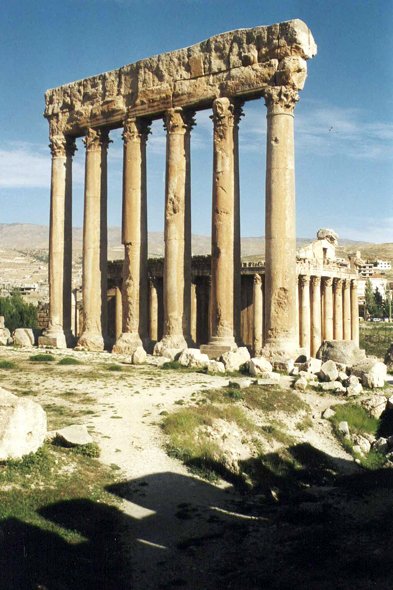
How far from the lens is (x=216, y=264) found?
27.8 metres

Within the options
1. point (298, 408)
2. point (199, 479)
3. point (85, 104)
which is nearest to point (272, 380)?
point (298, 408)

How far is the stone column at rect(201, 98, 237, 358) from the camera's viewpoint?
27.5 meters

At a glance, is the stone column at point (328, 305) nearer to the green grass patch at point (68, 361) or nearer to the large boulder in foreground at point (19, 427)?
the green grass patch at point (68, 361)

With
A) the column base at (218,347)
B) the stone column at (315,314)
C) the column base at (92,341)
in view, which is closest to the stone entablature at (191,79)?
the column base at (218,347)

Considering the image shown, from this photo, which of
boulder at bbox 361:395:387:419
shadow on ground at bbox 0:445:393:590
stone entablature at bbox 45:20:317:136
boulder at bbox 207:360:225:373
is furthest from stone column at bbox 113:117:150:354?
shadow on ground at bbox 0:445:393:590

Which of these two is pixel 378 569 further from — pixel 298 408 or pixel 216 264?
pixel 216 264

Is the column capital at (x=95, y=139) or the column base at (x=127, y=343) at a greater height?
the column capital at (x=95, y=139)

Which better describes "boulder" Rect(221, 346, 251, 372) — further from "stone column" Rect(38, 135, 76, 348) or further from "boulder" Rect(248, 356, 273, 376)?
"stone column" Rect(38, 135, 76, 348)

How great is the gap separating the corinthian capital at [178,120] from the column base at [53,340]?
41.2 ft

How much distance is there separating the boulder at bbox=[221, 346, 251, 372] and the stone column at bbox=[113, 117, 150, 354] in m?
6.63

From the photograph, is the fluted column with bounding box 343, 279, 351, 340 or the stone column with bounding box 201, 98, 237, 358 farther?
the fluted column with bounding box 343, 279, 351, 340

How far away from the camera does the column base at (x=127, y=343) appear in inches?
1196

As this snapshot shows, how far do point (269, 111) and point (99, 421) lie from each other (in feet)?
52.3

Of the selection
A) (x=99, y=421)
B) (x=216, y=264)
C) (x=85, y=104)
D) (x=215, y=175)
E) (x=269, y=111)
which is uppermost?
(x=85, y=104)
